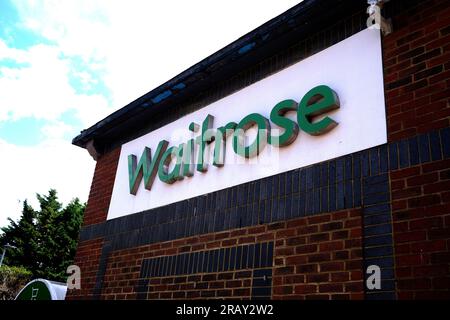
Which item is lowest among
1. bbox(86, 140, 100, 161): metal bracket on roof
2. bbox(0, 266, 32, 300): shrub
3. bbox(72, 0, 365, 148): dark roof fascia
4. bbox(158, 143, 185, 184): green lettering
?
bbox(0, 266, 32, 300): shrub

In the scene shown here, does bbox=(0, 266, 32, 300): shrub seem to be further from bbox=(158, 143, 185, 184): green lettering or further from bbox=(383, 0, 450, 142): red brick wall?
bbox=(383, 0, 450, 142): red brick wall

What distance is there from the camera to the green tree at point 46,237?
107 feet

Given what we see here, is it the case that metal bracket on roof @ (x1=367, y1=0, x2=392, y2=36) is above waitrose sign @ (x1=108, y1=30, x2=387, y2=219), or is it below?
above

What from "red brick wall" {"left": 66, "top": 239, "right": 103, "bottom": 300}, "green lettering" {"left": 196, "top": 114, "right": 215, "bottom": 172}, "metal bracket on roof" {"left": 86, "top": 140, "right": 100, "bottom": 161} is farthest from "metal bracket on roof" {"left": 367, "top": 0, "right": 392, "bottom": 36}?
"metal bracket on roof" {"left": 86, "top": 140, "right": 100, "bottom": 161}

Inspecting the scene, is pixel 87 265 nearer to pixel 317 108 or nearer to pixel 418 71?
pixel 317 108

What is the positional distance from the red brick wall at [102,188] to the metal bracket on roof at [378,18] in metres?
5.17

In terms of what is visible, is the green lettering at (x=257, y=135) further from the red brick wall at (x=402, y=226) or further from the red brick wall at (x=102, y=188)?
the red brick wall at (x=102, y=188)

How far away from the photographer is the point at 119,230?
6.99m

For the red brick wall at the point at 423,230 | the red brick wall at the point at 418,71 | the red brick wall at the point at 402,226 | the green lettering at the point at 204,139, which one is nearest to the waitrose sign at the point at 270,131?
the green lettering at the point at 204,139

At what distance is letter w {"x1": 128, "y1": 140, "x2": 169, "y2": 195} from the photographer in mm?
6801

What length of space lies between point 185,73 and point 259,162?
6.94 feet

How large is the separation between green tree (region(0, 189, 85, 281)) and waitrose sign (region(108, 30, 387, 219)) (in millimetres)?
27982
